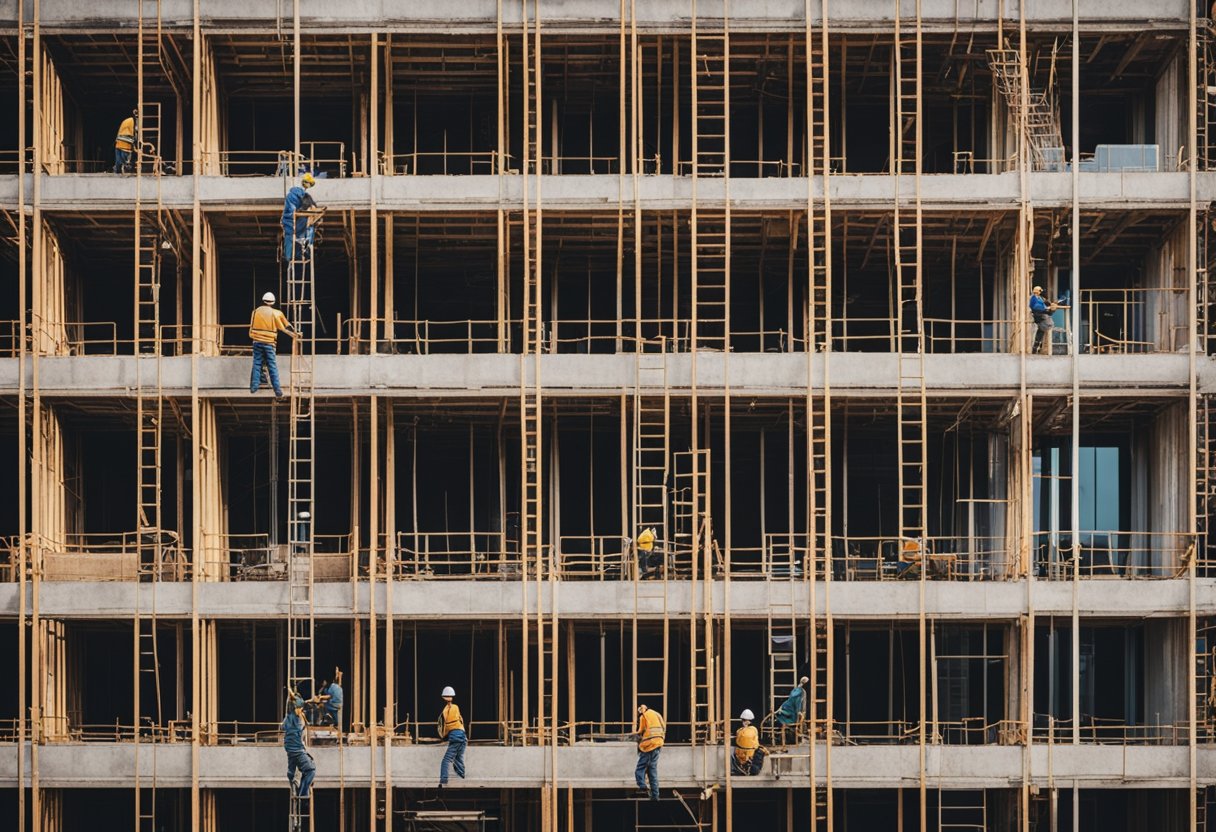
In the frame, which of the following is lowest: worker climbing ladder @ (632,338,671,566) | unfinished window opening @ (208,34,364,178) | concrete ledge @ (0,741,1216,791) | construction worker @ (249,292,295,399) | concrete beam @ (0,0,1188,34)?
concrete ledge @ (0,741,1216,791)

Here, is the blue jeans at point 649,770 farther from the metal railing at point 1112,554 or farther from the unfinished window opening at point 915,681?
the metal railing at point 1112,554

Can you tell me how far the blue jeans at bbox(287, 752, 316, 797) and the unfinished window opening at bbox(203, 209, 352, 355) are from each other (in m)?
8.62

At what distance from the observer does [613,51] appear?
129ft

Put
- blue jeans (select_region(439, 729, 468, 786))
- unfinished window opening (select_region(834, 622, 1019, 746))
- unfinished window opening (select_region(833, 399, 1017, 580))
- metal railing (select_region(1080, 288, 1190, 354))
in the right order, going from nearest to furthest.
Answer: blue jeans (select_region(439, 729, 468, 786)) < metal railing (select_region(1080, 288, 1190, 354)) < unfinished window opening (select_region(833, 399, 1017, 580)) < unfinished window opening (select_region(834, 622, 1019, 746))

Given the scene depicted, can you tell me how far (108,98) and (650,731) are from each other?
19279mm

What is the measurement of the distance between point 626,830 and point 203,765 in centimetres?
948

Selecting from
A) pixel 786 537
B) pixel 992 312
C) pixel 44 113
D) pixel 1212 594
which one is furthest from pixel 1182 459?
pixel 44 113

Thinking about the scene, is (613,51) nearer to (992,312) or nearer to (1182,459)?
(992,312)

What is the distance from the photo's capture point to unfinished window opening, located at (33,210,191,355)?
3891 cm

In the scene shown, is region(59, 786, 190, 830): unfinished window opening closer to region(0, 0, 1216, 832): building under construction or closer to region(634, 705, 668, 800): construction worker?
region(0, 0, 1216, 832): building under construction

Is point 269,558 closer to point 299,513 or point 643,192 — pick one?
point 299,513

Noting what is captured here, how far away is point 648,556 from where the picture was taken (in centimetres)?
3769

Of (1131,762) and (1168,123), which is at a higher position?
(1168,123)

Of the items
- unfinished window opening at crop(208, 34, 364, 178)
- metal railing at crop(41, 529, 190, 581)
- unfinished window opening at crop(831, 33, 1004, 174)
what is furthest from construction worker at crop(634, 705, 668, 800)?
unfinished window opening at crop(208, 34, 364, 178)
